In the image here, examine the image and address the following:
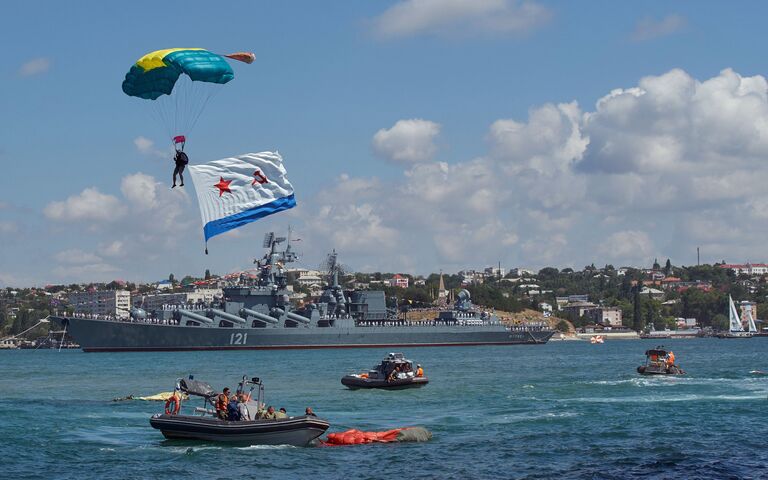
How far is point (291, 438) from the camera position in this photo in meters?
31.1

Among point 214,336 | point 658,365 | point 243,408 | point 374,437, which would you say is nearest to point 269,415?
point 243,408

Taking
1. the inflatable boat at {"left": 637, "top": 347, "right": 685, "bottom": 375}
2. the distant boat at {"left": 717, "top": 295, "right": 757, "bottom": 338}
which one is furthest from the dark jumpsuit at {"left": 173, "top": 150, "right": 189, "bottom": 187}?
the distant boat at {"left": 717, "top": 295, "right": 757, "bottom": 338}

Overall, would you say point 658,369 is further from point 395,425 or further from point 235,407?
point 235,407

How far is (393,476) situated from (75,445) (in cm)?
1115

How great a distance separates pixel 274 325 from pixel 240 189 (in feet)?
306

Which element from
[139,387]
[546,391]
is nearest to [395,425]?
[546,391]

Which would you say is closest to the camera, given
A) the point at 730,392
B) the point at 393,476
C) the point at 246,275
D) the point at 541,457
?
the point at 393,476

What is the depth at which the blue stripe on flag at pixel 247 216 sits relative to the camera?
96.0 feet

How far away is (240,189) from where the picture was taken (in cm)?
3002

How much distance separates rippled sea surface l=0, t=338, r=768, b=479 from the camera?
1094 inches

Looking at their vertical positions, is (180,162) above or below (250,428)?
above

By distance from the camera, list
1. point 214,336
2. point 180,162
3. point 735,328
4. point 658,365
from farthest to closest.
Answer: point 735,328 < point 214,336 < point 658,365 < point 180,162

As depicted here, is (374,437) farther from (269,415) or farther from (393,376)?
(393,376)

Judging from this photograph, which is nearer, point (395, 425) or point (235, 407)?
point (235, 407)
